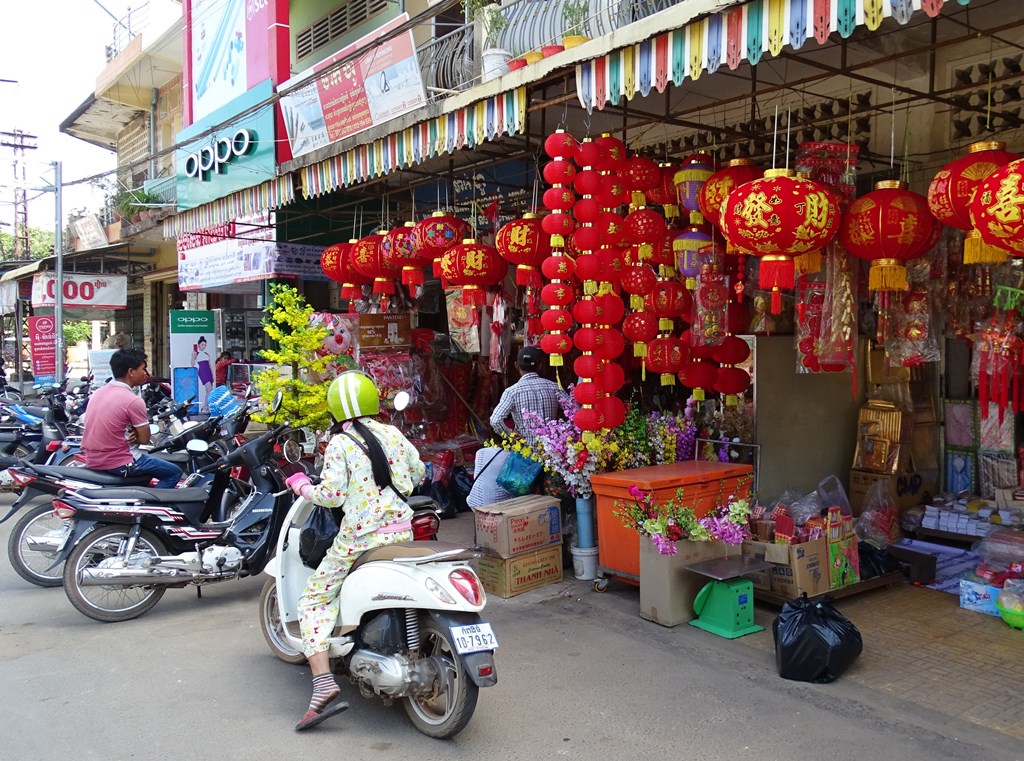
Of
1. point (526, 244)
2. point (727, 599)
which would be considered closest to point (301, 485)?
point (727, 599)

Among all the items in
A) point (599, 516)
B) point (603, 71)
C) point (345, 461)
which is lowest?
point (599, 516)

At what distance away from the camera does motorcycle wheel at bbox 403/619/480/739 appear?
3.60 meters

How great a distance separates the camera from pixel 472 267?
277 inches

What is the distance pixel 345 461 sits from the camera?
12.6ft

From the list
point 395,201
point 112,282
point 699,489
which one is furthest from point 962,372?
point 112,282

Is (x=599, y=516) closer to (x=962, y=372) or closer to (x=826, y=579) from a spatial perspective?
(x=826, y=579)

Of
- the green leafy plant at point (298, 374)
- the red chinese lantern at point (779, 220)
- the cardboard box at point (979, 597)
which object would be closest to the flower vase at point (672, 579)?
the cardboard box at point (979, 597)

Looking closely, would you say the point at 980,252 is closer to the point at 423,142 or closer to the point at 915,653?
the point at 915,653

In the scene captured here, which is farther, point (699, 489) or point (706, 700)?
point (699, 489)

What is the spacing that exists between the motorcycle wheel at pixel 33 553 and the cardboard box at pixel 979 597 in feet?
Answer: 22.3

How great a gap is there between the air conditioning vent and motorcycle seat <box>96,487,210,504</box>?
8981 millimetres

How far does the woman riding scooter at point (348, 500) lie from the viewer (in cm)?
382

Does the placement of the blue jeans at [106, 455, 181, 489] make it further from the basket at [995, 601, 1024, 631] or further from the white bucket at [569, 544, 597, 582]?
the basket at [995, 601, 1024, 631]

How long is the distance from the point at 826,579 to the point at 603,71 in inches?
147
